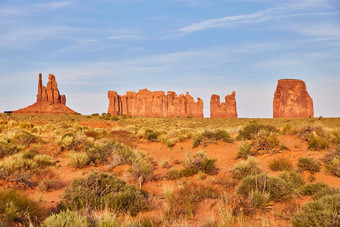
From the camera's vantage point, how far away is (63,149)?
15.8 m

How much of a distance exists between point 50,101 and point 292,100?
92.6 meters

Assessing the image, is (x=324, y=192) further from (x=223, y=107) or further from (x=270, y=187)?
(x=223, y=107)

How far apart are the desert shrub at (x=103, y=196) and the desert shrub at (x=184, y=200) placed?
2.29 feet

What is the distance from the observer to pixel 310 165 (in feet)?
31.7

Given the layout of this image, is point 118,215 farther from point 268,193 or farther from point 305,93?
point 305,93

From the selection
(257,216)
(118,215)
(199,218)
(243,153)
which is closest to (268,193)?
(257,216)

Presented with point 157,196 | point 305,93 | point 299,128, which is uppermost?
point 305,93

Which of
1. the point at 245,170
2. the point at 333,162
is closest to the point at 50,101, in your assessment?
the point at 245,170

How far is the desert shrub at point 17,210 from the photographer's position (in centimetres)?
481

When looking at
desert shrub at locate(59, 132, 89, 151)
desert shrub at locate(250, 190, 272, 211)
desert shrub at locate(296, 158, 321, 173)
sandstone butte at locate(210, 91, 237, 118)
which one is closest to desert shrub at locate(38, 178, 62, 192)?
desert shrub at locate(250, 190, 272, 211)

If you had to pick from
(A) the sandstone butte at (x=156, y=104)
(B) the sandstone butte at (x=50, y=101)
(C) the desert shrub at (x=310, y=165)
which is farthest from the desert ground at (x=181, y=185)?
(A) the sandstone butte at (x=156, y=104)

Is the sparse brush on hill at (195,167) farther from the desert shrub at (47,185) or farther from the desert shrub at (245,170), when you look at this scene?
the desert shrub at (47,185)

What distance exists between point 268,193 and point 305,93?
104m

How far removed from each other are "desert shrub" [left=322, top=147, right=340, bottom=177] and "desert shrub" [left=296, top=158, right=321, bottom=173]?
1.05ft
